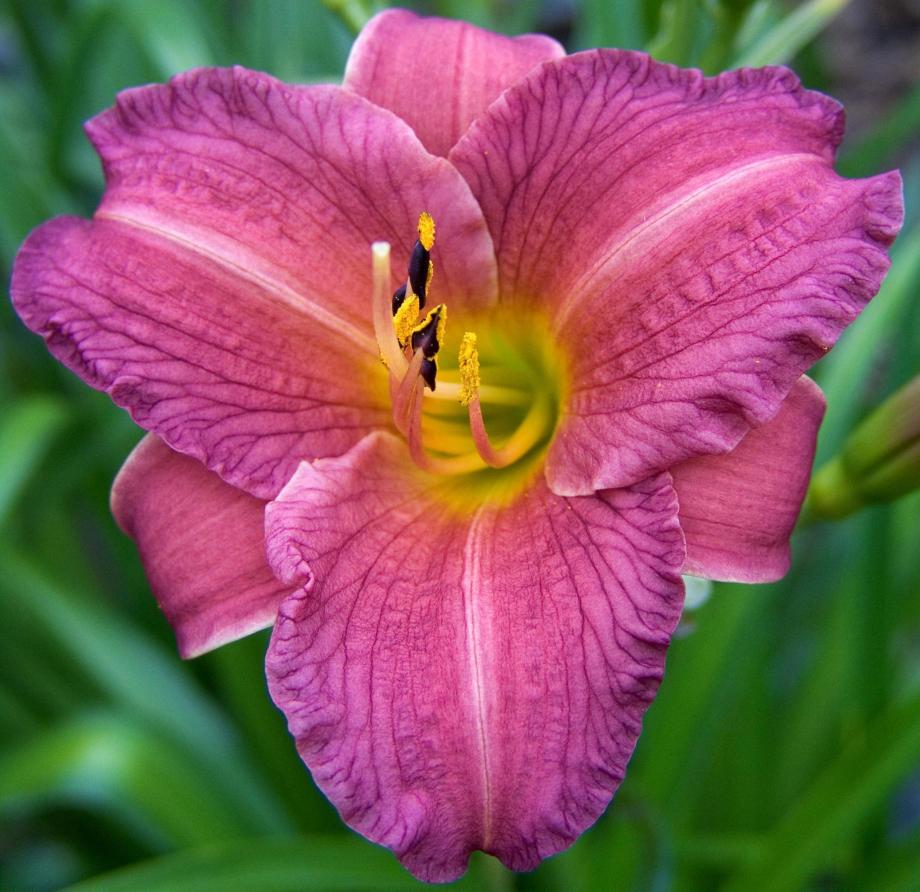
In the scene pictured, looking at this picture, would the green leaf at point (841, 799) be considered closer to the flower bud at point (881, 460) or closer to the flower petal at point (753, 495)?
the flower bud at point (881, 460)

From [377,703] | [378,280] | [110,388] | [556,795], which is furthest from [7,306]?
[556,795]

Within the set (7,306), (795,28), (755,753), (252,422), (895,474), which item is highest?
(795,28)

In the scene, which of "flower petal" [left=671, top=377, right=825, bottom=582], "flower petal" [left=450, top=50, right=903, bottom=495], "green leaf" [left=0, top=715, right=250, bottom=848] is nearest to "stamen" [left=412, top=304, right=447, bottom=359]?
"flower petal" [left=450, top=50, right=903, bottom=495]

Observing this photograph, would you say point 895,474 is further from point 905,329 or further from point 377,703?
point 377,703

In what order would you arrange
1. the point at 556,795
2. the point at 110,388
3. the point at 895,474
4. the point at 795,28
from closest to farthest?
the point at 556,795 < the point at 110,388 < the point at 895,474 < the point at 795,28

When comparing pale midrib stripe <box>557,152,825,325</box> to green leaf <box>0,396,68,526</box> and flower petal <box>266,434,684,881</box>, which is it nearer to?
flower petal <box>266,434,684,881</box>

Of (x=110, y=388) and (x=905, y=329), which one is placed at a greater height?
(x=110, y=388)

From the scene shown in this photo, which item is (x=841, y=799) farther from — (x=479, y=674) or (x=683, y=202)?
(x=683, y=202)

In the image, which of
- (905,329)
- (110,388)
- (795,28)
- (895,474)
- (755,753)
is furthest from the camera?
(755,753)
